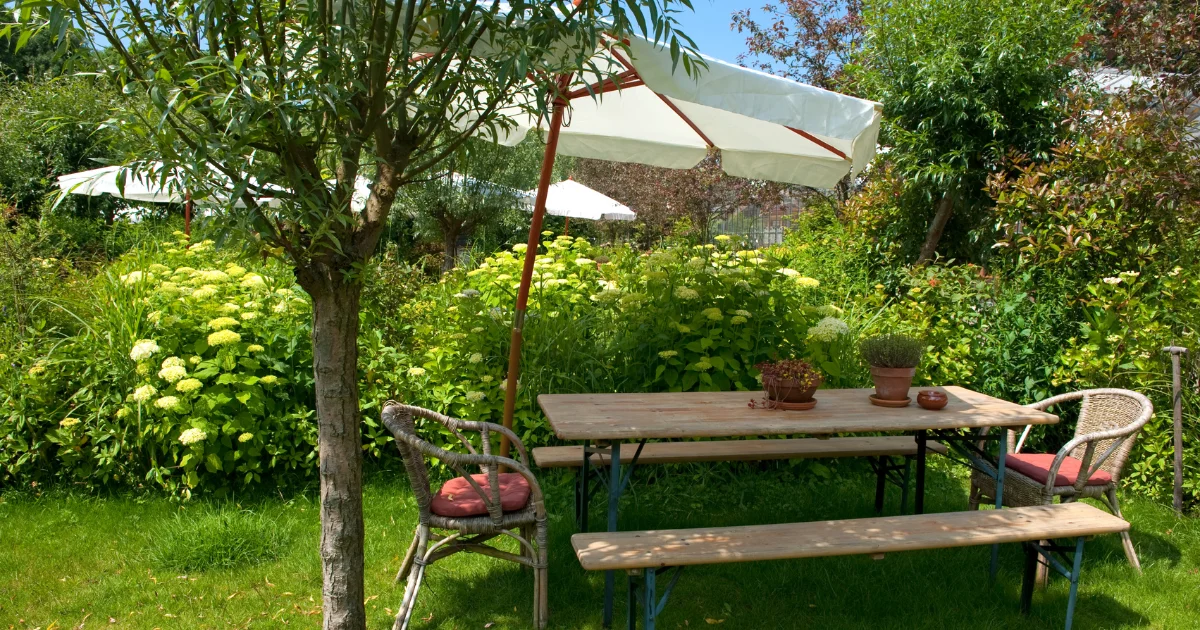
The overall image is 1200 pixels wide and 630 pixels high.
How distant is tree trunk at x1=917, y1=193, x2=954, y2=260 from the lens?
7.21 meters

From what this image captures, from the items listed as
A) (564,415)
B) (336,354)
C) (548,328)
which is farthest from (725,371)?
(336,354)

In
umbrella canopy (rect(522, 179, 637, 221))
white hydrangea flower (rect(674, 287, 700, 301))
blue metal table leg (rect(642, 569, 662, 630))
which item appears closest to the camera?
blue metal table leg (rect(642, 569, 662, 630))

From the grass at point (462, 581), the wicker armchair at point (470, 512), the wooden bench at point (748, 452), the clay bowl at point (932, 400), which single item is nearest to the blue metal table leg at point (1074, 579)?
the grass at point (462, 581)

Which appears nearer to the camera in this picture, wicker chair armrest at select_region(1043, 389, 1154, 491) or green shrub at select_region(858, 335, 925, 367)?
wicker chair armrest at select_region(1043, 389, 1154, 491)

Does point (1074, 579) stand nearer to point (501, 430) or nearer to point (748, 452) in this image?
point (748, 452)

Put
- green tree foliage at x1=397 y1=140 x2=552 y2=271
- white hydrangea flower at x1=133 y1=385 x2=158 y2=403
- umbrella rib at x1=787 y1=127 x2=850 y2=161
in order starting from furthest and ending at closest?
green tree foliage at x1=397 y1=140 x2=552 y2=271
umbrella rib at x1=787 y1=127 x2=850 y2=161
white hydrangea flower at x1=133 y1=385 x2=158 y2=403

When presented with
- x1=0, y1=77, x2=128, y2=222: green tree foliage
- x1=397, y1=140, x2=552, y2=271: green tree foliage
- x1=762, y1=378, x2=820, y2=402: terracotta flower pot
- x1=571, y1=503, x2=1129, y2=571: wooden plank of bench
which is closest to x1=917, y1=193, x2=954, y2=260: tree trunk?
x1=762, y1=378, x2=820, y2=402: terracotta flower pot

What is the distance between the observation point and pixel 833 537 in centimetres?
276

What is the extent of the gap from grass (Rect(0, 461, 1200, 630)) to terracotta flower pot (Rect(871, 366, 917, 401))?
2.41 feet

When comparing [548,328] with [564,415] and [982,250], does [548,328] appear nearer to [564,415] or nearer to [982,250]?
[564,415]

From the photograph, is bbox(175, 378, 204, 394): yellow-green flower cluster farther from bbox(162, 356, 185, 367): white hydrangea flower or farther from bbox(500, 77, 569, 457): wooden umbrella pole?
bbox(500, 77, 569, 457): wooden umbrella pole

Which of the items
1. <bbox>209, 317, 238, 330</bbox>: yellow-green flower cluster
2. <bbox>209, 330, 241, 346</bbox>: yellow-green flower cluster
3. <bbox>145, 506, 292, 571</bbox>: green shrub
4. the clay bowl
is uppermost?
<bbox>209, 317, 238, 330</bbox>: yellow-green flower cluster

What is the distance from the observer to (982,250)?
7.43 m

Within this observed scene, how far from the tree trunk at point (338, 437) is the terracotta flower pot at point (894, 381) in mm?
2257
